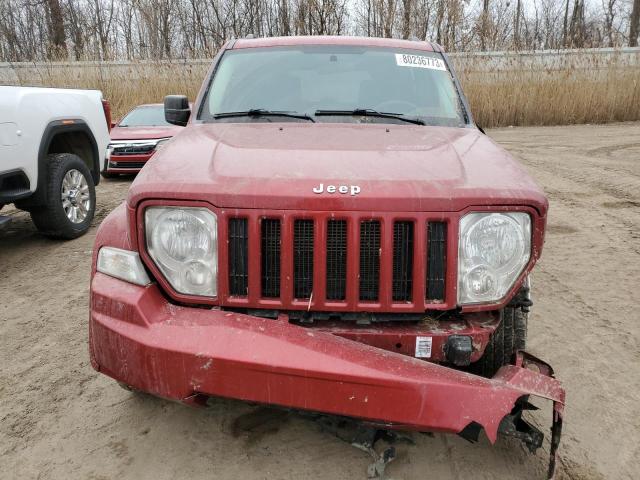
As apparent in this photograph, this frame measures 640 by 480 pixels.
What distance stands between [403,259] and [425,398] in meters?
0.53

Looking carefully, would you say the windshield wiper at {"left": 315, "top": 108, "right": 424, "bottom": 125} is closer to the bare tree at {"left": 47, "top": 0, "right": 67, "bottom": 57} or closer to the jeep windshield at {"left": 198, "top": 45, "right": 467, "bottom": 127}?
the jeep windshield at {"left": 198, "top": 45, "right": 467, "bottom": 127}

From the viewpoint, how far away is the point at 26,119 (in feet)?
16.4

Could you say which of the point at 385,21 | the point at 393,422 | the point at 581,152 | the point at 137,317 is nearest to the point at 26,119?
the point at 137,317

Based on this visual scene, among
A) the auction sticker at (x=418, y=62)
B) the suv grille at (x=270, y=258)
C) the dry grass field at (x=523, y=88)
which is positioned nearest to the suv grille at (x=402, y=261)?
the suv grille at (x=270, y=258)

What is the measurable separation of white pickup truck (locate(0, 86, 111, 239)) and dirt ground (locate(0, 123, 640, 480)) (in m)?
0.79

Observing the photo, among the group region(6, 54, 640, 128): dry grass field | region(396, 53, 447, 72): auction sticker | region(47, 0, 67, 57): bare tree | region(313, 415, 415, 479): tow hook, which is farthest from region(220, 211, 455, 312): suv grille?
region(47, 0, 67, 57): bare tree

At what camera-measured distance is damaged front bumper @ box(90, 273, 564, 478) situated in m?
1.83

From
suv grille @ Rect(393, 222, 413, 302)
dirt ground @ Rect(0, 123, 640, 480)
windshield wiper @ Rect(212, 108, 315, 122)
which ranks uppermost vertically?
windshield wiper @ Rect(212, 108, 315, 122)

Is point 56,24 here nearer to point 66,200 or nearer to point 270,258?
point 66,200

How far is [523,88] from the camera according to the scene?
1596 centimetres

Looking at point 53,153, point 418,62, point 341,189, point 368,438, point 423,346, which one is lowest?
point 368,438

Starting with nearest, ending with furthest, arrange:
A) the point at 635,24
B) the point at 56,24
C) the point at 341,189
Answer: the point at 341,189, the point at 56,24, the point at 635,24

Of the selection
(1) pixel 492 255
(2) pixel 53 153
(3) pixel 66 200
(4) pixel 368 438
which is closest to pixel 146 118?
(2) pixel 53 153

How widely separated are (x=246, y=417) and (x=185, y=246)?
0.99m
